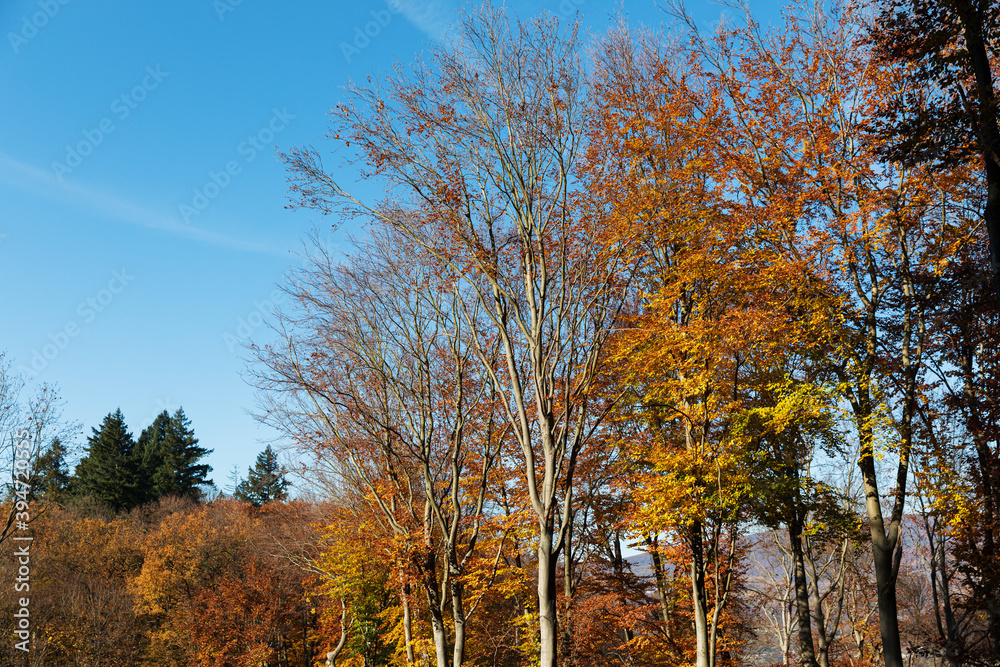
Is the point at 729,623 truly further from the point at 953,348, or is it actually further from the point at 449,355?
the point at 449,355

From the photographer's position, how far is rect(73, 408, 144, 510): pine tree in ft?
168

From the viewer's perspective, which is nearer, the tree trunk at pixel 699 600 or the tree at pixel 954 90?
the tree at pixel 954 90

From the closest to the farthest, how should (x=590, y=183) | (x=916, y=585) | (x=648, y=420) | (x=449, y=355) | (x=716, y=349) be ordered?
(x=590, y=183) < (x=716, y=349) < (x=449, y=355) < (x=648, y=420) < (x=916, y=585)

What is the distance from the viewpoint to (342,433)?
14297 mm

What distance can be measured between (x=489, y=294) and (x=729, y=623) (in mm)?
12552

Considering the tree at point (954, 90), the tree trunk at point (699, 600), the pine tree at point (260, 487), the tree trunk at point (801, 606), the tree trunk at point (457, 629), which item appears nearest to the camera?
the tree at point (954, 90)

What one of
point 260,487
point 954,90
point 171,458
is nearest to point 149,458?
point 171,458

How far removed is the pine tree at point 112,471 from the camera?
5119 cm

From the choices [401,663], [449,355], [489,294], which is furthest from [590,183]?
[401,663]

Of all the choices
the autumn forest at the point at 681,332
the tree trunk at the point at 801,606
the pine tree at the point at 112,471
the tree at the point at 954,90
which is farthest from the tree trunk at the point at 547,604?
the pine tree at the point at 112,471

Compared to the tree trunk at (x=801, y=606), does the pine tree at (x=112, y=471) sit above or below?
above

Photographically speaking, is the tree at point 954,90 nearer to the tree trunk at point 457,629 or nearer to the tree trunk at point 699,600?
the tree trunk at point 699,600

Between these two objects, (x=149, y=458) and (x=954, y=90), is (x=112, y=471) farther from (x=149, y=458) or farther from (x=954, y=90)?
(x=954, y=90)

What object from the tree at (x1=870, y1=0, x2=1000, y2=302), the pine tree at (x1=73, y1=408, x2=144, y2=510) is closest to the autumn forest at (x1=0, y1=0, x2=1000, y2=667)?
the tree at (x1=870, y1=0, x2=1000, y2=302)
